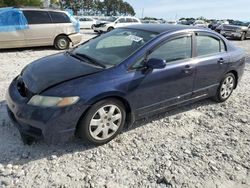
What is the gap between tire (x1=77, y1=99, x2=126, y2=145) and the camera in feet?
10.8

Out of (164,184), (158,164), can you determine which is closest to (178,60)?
(158,164)

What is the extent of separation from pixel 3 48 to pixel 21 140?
7040 mm

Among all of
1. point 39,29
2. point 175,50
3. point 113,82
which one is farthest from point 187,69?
point 39,29

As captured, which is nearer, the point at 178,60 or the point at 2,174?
the point at 2,174

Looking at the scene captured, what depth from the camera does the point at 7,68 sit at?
23.2 feet

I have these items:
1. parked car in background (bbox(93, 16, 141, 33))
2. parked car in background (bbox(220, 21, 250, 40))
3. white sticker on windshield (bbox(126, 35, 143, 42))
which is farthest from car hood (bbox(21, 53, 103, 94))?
parked car in background (bbox(220, 21, 250, 40))

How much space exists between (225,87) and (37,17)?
25.0 ft

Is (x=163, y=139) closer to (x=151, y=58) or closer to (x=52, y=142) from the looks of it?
(x=151, y=58)

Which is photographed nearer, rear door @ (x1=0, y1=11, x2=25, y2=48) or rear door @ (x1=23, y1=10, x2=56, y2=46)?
rear door @ (x1=0, y1=11, x2=25, y2=48)

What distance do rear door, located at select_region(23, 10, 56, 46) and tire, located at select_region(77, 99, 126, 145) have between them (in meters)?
7.43

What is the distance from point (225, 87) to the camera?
204 inches

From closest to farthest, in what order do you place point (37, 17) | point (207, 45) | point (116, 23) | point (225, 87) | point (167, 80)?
1. point (167, 80)
2. point (207, 45)
3. point (225, 87)
4. point (37, 17)
5. point (116, 23)

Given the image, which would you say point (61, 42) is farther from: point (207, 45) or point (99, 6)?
point (99, 6)

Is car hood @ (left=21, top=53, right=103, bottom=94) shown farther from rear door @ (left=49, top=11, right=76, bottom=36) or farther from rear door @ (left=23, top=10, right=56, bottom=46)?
rear door @ (left=49, top=11, right=76, bottom=36)
